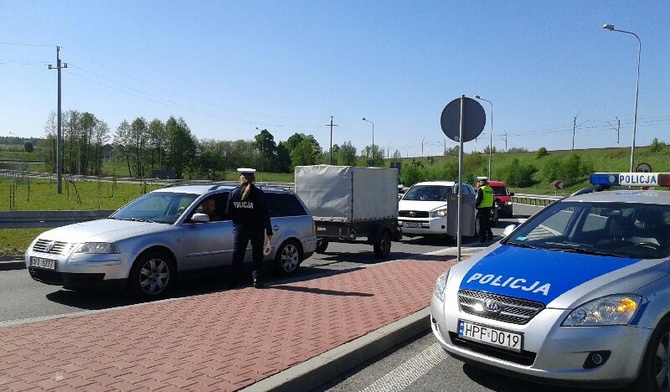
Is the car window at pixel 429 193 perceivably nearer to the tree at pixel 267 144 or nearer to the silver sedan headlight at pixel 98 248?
the silver sedan headlight at pixel 98 248

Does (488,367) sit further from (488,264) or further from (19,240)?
(19,240)

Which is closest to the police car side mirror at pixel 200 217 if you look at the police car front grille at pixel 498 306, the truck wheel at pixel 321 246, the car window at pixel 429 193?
the police car front grille at pixel 498 306

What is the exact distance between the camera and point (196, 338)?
524 cm

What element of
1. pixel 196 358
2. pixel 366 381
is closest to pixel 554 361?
pixel 366 381

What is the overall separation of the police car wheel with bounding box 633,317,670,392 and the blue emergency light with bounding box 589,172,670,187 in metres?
3.17

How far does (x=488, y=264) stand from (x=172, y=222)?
5081mm

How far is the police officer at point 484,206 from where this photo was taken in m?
15.5

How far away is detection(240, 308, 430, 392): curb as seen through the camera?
13.8ft

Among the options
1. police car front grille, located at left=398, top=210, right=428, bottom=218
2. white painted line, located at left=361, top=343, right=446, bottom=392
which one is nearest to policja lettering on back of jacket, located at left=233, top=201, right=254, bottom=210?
white painted line, located at left=361, top=343, right=446, bottom=392

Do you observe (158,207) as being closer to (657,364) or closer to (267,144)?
(657,364)

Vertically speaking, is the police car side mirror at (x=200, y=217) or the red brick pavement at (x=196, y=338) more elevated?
the police car side mirror at (x=200, y=217)

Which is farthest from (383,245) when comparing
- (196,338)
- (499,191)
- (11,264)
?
(499,191)

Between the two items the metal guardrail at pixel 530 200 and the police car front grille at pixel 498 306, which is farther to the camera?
the metal guardrail at pixel 530 200

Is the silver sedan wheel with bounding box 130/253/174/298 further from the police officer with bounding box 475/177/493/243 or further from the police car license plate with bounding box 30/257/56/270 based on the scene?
the police officer with bounding box 475/177/493/243
